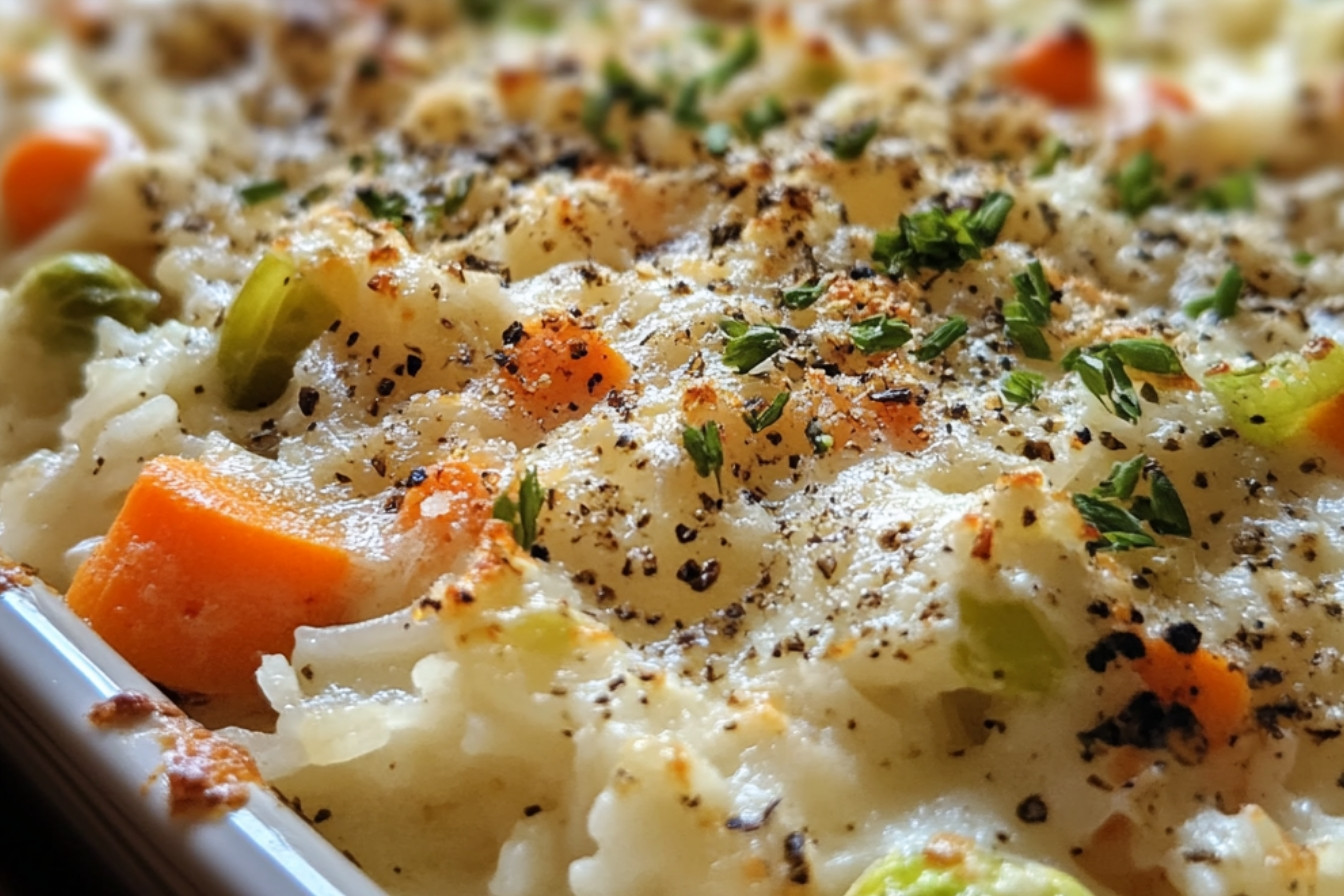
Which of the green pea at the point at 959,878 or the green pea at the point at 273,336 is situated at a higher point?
the green pea at the point at 273,336

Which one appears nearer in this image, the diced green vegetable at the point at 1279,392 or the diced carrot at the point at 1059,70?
the diced green vegetable at the point at 1279,392

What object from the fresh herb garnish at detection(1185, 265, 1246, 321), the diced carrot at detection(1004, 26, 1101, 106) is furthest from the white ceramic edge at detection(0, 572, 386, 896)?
the diced carrot at detection(1004, 26, 1101, 106)

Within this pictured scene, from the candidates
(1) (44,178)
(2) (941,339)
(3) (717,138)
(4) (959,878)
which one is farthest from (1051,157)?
(1) (44,178)

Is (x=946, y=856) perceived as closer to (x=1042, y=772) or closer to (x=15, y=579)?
(x=1042, y=772)

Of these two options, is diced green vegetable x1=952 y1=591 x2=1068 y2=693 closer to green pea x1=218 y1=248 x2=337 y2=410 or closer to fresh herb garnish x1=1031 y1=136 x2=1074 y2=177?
green pea x1=218 y1=248 x2=337 y2=410


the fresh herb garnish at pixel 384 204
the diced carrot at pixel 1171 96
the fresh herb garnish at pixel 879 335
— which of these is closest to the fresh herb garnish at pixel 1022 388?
the fresh herb garnish at pixel 879 335

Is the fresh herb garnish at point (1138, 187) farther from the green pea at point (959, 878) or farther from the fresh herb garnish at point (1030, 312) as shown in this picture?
the green pea at point (959, 878)
